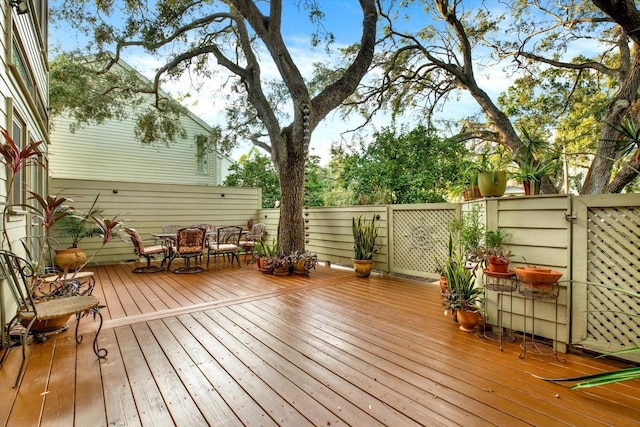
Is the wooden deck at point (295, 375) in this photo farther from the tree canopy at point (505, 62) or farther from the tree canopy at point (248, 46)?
the tree canopy at point (505, 62)

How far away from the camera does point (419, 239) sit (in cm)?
530

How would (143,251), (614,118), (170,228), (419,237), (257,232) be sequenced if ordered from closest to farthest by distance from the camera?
(419,237) < (143,251) < (614,118) < (170,228) < (257,232)

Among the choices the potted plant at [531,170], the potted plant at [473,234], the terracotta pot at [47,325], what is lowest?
the terracotta pot at [47,325]

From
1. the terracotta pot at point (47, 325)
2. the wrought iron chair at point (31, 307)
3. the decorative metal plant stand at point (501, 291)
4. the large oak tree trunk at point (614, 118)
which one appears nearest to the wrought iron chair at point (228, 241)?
the terracotta pot at point (47, 325)

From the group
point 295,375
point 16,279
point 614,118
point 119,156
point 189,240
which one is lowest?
point 295,375

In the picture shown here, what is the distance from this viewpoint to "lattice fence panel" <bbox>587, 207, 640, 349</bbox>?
2.34 metres

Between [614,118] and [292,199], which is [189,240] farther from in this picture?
[614,118]

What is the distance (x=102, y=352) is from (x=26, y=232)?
90.7 inches

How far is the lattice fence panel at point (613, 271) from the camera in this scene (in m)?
2.34

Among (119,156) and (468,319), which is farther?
(119,156)

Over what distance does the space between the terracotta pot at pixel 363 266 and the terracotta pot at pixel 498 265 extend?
112 inches

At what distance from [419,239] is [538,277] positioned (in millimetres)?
2824

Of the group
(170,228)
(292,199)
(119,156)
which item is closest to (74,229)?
(170,228)

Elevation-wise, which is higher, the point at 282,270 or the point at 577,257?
the point at 577,257
